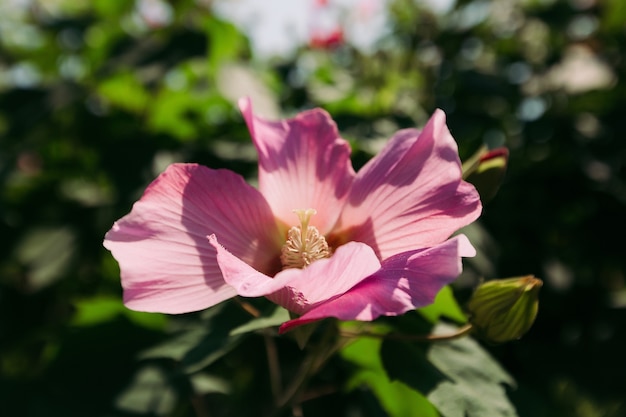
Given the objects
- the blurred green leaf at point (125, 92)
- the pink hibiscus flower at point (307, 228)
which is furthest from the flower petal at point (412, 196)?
the blurred green leaf at point (125, 92)

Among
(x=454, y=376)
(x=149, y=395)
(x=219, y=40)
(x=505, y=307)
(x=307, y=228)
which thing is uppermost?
(x=219, y=40)

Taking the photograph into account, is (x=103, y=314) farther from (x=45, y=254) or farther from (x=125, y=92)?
(x=125, y=92)

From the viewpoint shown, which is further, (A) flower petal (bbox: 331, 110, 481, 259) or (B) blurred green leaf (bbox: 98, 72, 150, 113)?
(B) blurred green leaf (bbox: 98, 72, 150, 113)

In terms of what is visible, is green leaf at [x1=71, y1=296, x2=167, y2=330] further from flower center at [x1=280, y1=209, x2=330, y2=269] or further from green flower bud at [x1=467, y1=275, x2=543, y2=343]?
green flower bud at [x1=467, y1=275, x2=543, y2=343]

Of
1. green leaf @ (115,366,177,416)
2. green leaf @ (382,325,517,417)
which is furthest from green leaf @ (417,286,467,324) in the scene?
green leaf @ (115,366,177,416)

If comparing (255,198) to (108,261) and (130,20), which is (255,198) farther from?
(130,20)

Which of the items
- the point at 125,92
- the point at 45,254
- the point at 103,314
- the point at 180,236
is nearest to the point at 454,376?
the point at 180,236
